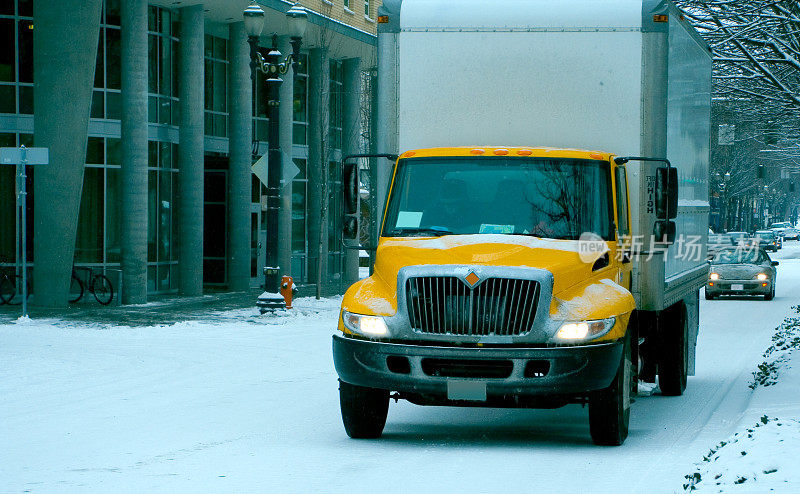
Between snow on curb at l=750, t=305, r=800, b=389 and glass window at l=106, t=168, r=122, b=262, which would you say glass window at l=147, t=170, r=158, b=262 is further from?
snow on curb at l=750, t=305, r=800, b=389

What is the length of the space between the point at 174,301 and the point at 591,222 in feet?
68.1

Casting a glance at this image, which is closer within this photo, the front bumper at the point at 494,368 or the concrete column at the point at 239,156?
the front bumper at the point at 494,368

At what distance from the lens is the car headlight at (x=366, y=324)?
10.1m

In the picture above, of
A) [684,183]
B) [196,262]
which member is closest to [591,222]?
[684,183]

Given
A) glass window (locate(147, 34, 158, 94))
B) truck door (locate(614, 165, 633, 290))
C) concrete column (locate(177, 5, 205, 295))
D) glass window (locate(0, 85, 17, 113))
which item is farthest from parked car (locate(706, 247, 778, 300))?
truck door (locate(614, 165, 633, 290))

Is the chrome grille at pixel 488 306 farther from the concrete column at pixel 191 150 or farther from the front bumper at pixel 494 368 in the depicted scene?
the concrete column at pixel 191 150

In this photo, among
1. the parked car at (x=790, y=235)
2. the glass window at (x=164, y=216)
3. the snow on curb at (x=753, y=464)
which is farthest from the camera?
the parked car at (x=790, y=235)

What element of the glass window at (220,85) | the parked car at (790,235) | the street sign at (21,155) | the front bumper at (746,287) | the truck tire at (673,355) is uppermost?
the glass window at (220,85)

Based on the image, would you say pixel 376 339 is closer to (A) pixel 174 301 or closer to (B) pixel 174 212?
(A) pixel 174 301

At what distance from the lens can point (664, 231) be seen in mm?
11312

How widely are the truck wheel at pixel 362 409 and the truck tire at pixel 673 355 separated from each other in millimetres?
4445

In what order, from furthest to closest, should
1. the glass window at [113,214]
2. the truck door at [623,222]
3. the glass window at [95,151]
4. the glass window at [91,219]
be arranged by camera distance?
the glass window at [113,214] → the glass window at [95,151] → the glass window at [91,219] → the truck door at [623,222]

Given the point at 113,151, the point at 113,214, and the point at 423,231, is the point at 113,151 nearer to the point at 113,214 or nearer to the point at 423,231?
the point at 113,214

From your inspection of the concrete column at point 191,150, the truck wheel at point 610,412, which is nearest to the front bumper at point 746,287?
the concrete column at point 191,150
